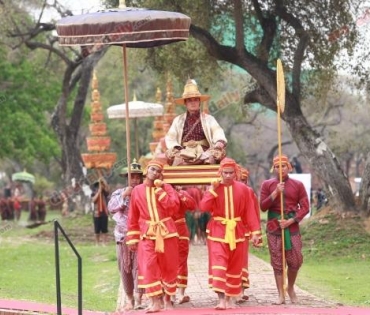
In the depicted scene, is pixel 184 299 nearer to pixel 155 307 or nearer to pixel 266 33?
pixel 155 307

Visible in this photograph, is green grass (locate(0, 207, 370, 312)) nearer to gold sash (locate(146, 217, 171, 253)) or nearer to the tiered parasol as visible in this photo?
gold sash (locate(146, 217, 171, 253))

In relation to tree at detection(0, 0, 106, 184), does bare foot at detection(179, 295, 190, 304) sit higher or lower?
lower

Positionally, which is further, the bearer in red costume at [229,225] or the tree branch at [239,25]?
the tree branch at [239,25]

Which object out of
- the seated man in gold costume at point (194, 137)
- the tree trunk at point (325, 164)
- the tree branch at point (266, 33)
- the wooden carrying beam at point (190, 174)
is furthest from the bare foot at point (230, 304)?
the tree branch at point (266, 33)

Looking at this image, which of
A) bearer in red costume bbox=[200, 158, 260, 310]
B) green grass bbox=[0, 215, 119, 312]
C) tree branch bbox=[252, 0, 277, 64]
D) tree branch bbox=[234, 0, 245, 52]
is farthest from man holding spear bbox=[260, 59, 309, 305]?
tree branch bbox=[252, 0, 277, 64]

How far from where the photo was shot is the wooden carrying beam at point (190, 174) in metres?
15.1

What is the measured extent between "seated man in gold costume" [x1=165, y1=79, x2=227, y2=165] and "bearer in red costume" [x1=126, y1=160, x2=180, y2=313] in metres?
1.08

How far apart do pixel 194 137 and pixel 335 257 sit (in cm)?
924

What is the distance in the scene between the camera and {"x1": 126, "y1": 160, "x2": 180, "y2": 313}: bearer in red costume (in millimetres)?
14320

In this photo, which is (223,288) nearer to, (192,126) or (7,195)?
(192,126)

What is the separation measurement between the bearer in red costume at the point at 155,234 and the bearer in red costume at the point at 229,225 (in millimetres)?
444

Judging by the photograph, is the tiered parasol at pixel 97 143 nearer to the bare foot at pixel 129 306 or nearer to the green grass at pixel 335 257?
the green grass at pixel 335 257

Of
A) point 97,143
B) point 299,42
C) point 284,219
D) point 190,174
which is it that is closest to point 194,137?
point 190,174

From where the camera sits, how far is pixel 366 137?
219 feet
